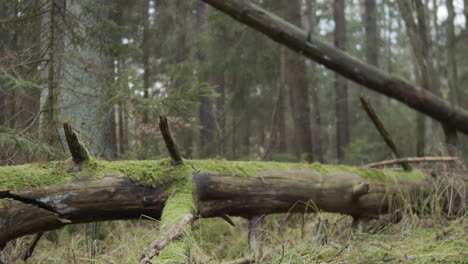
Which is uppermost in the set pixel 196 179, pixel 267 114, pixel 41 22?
pixel 41 22

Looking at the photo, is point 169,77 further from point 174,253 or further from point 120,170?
point 174,253

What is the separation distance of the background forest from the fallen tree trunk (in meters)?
0.41

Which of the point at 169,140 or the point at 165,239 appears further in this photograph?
the point at 169,140

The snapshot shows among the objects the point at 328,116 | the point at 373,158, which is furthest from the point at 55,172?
the point at 328,116

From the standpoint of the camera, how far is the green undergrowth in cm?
279

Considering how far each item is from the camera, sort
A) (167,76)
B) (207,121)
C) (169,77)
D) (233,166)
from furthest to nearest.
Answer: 1. (169,77)
2. (167,76)
3. (207,121)
4. (233,166)

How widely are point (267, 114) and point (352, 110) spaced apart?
797 centimetres

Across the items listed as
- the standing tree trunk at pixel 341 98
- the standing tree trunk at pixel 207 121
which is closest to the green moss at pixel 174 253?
the standing tree trunk at pixel 207 121

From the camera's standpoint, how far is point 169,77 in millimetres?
10266

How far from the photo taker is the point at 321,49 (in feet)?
21.1

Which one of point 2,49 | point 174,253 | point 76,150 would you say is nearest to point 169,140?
point 76,150

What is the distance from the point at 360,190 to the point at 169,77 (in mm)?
7328

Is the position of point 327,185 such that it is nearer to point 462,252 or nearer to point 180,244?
point 462,252

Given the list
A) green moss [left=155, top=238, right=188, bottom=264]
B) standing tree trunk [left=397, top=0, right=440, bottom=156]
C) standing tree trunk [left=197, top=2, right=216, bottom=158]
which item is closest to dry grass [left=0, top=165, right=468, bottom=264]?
green moss [left=155, top=238, right=188, bottom=264]
